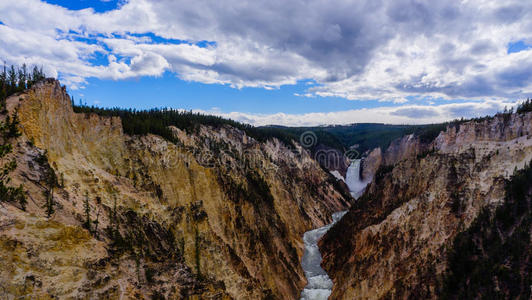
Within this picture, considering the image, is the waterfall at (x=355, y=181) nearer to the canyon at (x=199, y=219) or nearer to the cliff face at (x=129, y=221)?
the canyon at (x=199, y=219)

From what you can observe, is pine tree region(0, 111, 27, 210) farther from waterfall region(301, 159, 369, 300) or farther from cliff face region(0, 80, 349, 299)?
waterfall region(301, 159, 369, 300)

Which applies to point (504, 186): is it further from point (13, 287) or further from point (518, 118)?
point (13, 287)

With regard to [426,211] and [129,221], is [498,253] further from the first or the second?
[129,221]

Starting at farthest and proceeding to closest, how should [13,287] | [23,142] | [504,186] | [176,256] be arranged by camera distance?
[504,186], [176,256], [23,142], [13,287]

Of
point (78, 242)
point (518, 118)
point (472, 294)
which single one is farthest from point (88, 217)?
point (518, 118)

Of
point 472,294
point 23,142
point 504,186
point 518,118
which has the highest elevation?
point 518,118

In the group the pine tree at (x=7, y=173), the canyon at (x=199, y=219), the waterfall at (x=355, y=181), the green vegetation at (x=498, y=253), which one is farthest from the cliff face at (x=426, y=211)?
the waterfall at (x=355, y=181)
